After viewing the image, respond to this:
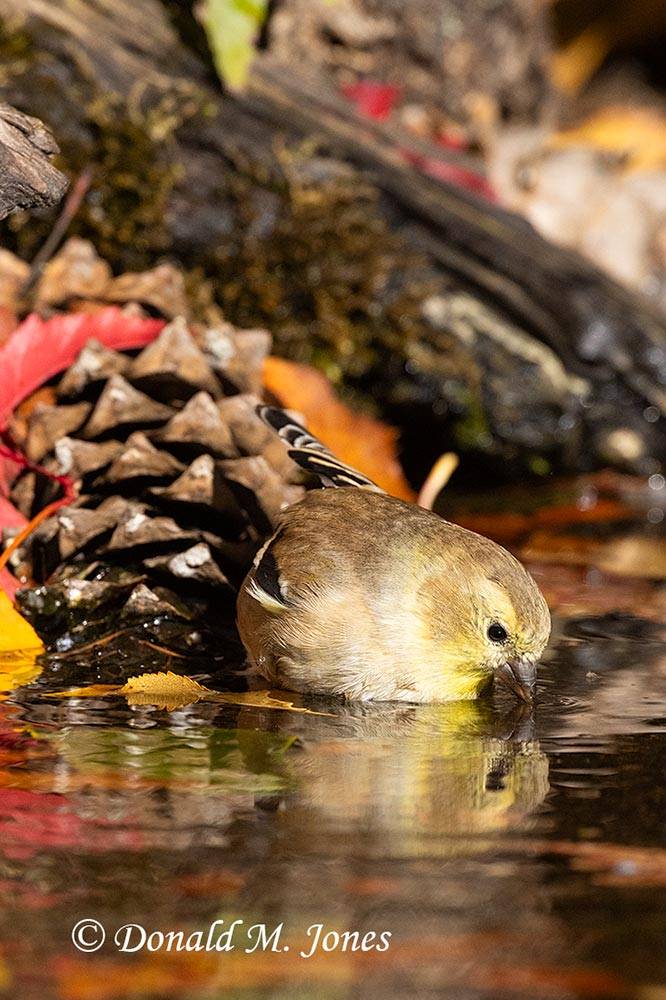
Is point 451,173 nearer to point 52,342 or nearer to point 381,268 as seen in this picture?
point 381,268

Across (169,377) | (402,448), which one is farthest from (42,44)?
(402,448)

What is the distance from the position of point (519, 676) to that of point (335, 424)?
173cm

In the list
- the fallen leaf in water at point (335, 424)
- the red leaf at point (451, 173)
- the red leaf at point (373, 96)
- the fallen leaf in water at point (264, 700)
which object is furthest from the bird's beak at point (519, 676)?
the red leaf at point (373, 96)

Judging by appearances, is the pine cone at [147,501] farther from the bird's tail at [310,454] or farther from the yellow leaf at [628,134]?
the yellow leaf at [628,134]

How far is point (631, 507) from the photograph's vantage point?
4703mm

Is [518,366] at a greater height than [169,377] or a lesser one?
greater

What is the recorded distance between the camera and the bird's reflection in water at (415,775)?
1.64 meters

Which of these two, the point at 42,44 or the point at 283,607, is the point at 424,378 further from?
the point at 283,607

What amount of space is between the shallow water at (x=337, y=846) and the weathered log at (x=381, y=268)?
2.52 m

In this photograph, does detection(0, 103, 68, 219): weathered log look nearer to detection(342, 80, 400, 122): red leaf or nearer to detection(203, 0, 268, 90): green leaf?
detection(203, 0, 268, 90): green leaf

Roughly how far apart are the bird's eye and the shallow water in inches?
6.5

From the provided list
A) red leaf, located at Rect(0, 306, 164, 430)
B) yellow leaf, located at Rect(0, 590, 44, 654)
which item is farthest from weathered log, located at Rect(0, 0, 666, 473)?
yellow leaf, located at Rect(0, 590, 44, 654)

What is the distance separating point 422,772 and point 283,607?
575mm

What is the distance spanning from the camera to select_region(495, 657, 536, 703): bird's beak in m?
2.36
